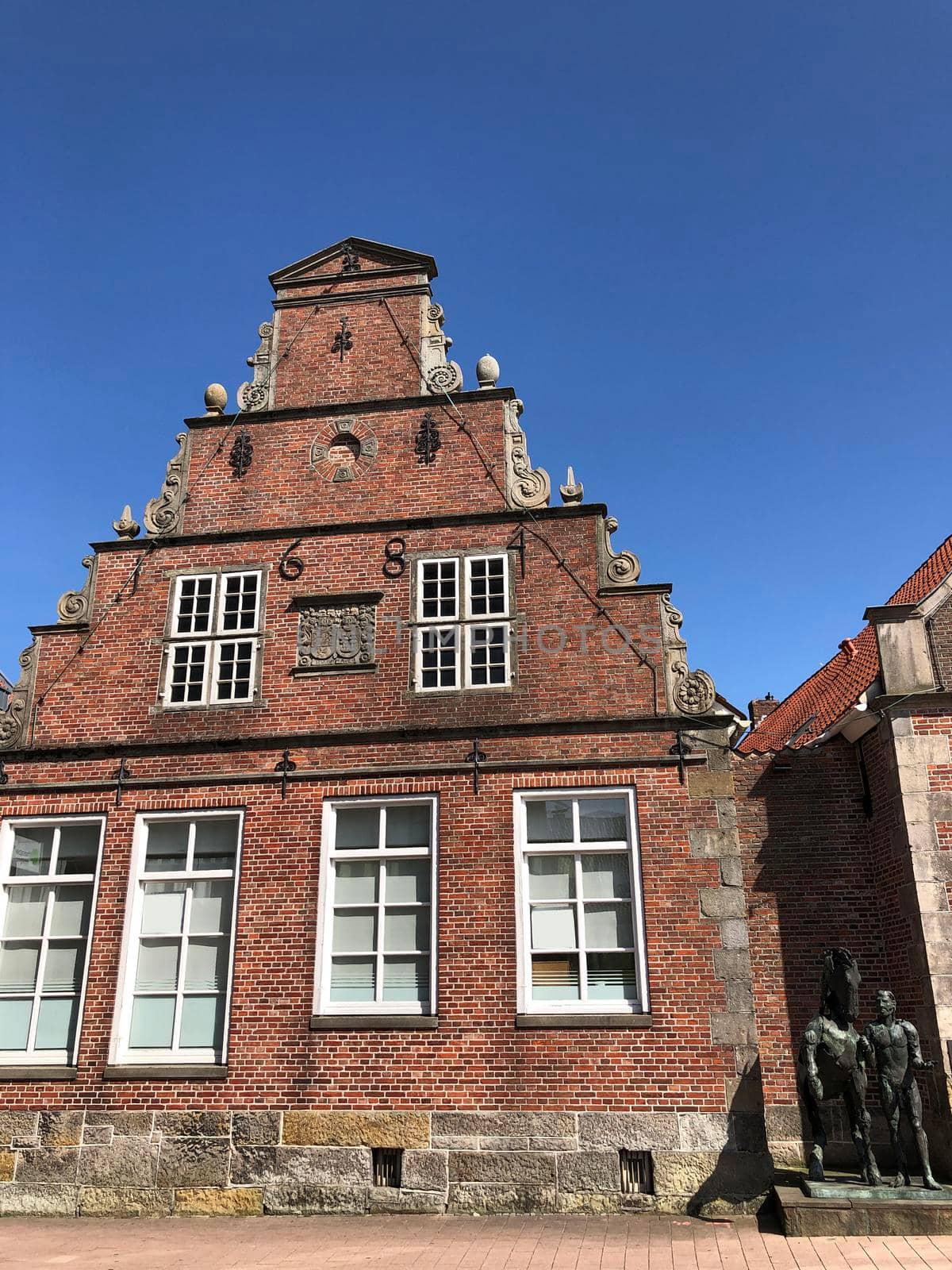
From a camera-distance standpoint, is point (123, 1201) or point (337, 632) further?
point (337, 632)

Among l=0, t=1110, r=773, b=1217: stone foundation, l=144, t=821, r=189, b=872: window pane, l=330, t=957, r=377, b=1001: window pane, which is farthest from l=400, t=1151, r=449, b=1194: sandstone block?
l=144, t=821, r=189, b=872: window pane

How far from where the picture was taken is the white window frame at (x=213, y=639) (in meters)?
12.5

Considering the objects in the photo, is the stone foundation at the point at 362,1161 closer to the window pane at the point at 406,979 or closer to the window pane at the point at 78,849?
the window pane at the point at 406,979

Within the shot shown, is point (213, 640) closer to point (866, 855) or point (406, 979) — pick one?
point (406, 979)

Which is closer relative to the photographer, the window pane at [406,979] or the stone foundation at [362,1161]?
the stone foundation at [362,1161]

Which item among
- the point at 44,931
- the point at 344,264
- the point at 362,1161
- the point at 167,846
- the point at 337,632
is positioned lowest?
the point at 362,1161

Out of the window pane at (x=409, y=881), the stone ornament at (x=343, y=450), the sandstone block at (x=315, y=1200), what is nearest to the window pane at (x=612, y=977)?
the window pane at (x=409, y=881)

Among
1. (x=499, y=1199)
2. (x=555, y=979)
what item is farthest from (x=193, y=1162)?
(x=555, y=979)

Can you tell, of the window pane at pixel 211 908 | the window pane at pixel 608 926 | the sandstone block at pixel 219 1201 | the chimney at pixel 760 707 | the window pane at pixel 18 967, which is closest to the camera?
the sandstone block at pixel 219 1201

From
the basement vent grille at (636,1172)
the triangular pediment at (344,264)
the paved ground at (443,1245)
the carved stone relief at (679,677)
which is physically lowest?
the paved ground at (443,1245)

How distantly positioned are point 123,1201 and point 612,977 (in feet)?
18.7

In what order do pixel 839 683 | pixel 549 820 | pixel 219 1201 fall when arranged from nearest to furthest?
1. pixel 219 1201
2. pixel 549 820
3. pixel 839 683

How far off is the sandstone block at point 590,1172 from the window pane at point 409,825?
3.59 m

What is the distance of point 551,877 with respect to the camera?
37.0ft
